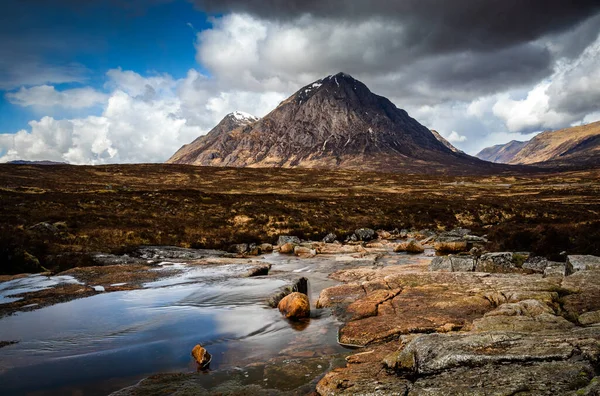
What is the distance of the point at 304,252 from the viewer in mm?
30875

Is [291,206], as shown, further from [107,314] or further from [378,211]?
[107,314]

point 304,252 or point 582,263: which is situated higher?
point 582,263

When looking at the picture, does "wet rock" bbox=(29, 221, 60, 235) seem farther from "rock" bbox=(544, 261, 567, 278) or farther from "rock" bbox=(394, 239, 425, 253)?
"rock" bbox=(544, 261, 567, 278)

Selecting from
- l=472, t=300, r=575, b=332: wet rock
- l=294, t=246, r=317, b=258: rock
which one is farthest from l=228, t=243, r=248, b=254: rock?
l=472, t=300, r=575, b=332: wet rock

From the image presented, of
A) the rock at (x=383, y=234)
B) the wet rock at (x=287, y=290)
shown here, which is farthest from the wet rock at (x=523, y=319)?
the rock at (x=383, y=234)

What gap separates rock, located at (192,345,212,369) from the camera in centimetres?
995

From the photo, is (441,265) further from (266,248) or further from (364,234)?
(364,234)

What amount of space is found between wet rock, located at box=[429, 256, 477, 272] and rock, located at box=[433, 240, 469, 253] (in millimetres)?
8529

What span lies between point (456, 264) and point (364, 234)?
20747 millimetres

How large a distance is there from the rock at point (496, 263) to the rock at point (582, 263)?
304 cm

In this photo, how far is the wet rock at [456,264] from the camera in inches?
754

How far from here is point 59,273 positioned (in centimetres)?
2170

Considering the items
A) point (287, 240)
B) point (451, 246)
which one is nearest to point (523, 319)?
point (451, 246)

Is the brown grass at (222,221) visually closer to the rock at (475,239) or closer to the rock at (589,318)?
the rock at (475,239)
